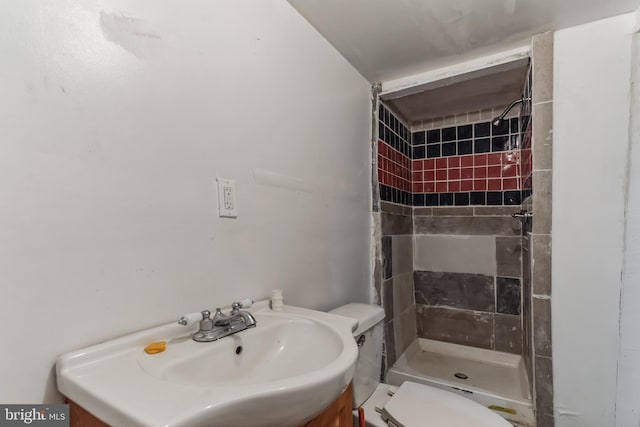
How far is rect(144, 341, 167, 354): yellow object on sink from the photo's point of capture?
708 mm

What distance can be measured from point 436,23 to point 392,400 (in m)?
1.52

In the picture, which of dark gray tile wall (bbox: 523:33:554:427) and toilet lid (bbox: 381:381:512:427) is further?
dark gray tile wall (bbox: 523:33:554:427)

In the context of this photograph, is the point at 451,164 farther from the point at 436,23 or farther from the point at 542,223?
the point at 436,23

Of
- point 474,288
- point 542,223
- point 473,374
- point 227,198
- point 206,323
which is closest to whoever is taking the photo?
point 206,323

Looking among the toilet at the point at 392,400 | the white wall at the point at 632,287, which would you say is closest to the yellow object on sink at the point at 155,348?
the toilet at the point at 392,400

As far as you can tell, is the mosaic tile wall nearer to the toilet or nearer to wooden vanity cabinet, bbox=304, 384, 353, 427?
the toilet

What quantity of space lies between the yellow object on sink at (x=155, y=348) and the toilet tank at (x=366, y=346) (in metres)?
0.70

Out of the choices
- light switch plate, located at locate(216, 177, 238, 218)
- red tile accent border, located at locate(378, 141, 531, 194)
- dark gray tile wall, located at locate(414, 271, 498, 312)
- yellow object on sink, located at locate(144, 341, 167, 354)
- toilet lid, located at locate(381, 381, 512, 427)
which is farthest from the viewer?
dark gray tile wall, located at locate(414, 271, 498, 312)

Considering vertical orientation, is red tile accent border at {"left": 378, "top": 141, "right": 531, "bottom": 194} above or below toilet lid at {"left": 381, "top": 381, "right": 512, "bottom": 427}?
above

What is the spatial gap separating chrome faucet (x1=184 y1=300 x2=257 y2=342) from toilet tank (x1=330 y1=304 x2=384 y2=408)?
0.50m

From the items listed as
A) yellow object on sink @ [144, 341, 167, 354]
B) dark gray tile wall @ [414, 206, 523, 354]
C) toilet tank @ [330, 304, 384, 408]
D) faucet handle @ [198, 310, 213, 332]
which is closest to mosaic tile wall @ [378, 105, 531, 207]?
dark gray tile wall @ [414, 206, 523, 354]

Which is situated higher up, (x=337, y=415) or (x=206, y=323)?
(x=206, y=323)

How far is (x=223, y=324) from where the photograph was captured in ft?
2.77

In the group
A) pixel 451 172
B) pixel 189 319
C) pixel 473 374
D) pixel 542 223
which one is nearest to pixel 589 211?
pixel 542 223
